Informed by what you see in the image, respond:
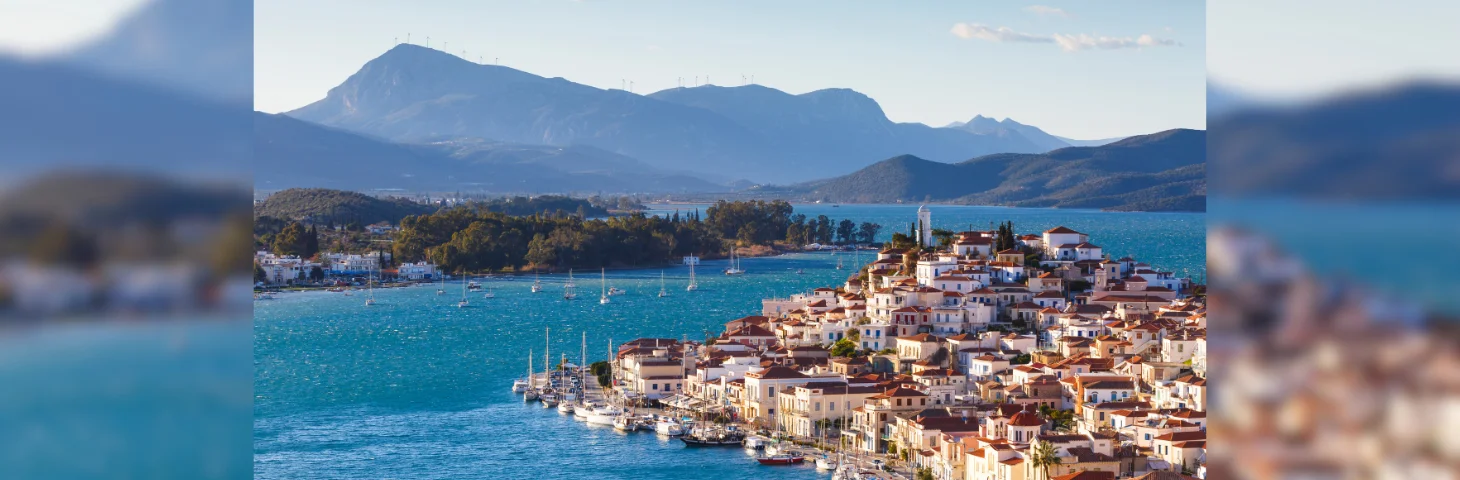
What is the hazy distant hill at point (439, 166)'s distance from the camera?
88.5 metres

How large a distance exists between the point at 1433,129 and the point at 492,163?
4223 inches

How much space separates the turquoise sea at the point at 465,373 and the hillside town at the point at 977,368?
1.00 m

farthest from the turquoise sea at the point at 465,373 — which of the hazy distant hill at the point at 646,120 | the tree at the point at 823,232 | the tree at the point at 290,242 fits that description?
the hazy distant hill at the point at 646,120

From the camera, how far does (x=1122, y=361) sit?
48.3 feet

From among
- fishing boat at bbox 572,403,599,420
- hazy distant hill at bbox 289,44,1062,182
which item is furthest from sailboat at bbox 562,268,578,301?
hazy distant hill at bbox 289,44,1062,182

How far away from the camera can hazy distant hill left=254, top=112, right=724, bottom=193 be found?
8850 centimetres

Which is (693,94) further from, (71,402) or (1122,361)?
(71,402)

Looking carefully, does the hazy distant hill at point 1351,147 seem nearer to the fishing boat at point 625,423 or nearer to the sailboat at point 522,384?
the fishing boat at point 625,423

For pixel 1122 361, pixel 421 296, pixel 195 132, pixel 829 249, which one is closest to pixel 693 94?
pixel 829 249

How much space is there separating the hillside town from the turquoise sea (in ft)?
3.27

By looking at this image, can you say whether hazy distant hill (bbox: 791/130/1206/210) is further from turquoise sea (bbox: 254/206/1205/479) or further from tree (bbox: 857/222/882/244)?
turquoise sea (bbox: 254/206/1205/479)

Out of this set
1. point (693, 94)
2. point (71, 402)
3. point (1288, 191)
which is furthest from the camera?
point (693, 94)

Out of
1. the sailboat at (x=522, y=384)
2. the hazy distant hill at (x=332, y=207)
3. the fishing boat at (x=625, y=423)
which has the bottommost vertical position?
the fishing boat at (x=625, y=423)

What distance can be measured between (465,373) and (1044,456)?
9.79m
